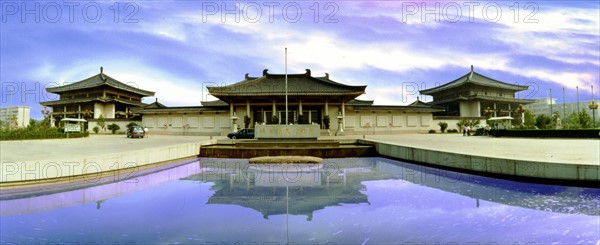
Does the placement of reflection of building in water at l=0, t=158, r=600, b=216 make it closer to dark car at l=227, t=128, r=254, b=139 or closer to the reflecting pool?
the reflecting pool

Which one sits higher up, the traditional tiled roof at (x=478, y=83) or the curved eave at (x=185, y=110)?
the traditional tiled roof at (x=478, y=83)

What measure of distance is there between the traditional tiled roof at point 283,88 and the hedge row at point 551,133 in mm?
12672

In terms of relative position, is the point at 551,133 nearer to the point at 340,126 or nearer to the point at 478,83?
the point at 340,126

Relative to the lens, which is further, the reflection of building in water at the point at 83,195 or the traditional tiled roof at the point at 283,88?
the traditional tiled roof at the point at 283,88

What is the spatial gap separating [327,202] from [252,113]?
26963 mm

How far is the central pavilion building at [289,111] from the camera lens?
31094mm

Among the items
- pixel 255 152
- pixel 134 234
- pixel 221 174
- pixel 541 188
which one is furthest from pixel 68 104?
pixel 541 188

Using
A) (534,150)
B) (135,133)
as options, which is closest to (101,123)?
(135,133)

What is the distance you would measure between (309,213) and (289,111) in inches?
1053

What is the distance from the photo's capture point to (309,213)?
20.2ft

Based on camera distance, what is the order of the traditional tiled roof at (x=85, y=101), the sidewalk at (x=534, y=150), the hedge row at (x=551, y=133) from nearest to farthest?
the sidewalk at (x=534, y=150) → the hedge row at (x=551, y=133) → the traditional tiled roof at (x=85, y=101)

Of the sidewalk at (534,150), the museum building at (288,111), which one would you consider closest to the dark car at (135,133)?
the museum building at (288,111)

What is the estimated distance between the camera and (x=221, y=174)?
36.1 feet

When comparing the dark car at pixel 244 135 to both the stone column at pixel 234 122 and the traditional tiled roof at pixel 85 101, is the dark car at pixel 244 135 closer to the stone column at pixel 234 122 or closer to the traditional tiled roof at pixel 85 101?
the stone column at pixel 234 122
